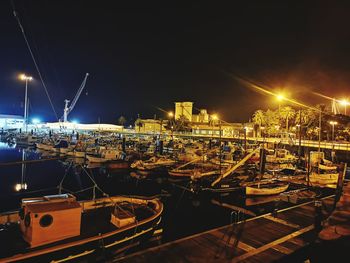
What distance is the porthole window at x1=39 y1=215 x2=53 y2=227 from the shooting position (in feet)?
30.6

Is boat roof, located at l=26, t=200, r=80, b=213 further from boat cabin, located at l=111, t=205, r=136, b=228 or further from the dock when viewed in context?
the dock

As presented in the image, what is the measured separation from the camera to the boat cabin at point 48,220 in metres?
9.28

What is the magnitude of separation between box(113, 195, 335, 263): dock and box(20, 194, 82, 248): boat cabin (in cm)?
266

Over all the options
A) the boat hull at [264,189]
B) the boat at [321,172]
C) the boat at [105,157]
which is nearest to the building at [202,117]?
the boat at [105,157]

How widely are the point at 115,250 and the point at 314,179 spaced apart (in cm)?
2418

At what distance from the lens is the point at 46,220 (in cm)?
942

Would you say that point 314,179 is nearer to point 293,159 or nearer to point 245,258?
point 293,159

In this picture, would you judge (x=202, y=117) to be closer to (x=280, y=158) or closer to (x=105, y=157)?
(x=280, y=158)

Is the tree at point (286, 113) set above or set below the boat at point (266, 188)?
above

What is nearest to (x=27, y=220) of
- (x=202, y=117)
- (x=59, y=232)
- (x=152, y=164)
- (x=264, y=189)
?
(x=59, y=232)

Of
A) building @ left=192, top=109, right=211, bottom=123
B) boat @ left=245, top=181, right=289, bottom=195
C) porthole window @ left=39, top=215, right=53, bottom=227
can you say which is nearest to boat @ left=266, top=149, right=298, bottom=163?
boat @ left=245, top=181, right=289, bottom=195

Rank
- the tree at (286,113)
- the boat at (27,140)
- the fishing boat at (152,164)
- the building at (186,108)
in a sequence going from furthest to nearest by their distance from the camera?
1. the building at (186,108)
2. the tree at (286,113)
3. the boat at (27,140)
4. the fishing boat at (152,164)

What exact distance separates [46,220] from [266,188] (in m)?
18.7

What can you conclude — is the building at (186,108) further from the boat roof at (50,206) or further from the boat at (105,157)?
the boat roof at (50,206)
